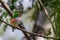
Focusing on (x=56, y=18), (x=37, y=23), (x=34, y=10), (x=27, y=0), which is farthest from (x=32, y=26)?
(x=56, y=18)

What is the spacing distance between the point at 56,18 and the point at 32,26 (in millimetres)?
684

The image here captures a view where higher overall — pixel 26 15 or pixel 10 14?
pixel 10 14

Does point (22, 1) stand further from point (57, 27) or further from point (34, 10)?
point (57, 27)

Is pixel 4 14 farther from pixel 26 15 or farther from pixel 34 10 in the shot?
pixel 26 15

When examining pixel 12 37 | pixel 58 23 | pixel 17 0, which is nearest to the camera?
pixel 58 23

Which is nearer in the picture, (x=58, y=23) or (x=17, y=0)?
(x=58, y=23)

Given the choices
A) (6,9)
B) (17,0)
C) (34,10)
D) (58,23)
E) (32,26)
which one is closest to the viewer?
(58,23)

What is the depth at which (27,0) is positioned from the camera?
4.65 ft

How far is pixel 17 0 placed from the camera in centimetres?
133

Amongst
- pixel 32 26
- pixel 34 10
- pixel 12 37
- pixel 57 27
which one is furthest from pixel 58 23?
pixel 12 37

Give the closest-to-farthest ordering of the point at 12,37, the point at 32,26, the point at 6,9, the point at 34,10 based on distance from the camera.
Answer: the point at 6,9
the point at 34,10
the point at 32,26
the point at 12,37

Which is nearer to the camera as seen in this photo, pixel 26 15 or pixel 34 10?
pixel 34 10

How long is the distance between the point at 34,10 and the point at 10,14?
403 millimetres

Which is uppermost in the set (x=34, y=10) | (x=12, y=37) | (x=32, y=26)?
(x=34, y=10)
